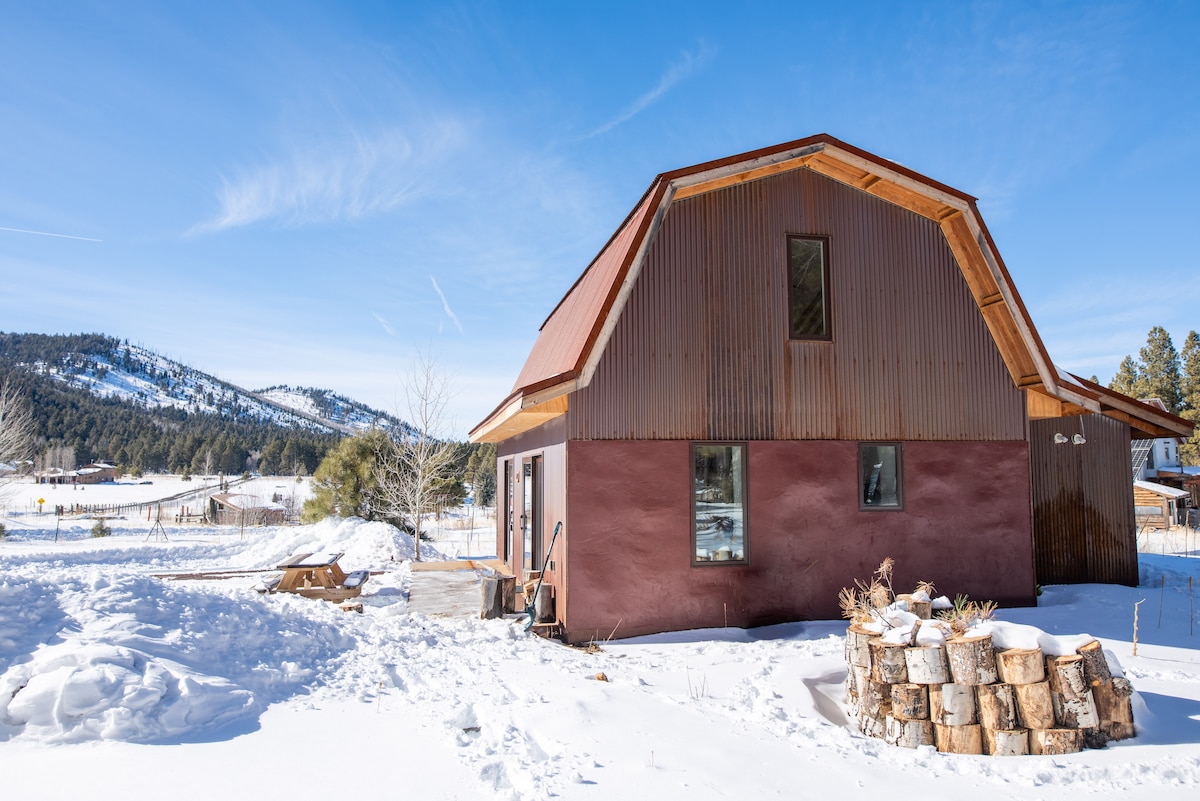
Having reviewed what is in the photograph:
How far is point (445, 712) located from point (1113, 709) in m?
4.57

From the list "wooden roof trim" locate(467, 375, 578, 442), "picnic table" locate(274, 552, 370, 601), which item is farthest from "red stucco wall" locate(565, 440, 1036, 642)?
"picnic table" locate(274, 552, 370, 601)

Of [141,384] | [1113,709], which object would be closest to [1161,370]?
[1113,709]

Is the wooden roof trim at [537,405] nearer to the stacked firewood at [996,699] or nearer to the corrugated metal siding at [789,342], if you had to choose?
the corrugated metal siding at [789,342]

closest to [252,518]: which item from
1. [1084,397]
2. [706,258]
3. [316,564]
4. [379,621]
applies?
[316,564]

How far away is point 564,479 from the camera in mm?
8359

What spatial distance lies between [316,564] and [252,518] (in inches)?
1071

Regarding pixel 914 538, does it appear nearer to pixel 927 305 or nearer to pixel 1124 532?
pixel 927 305

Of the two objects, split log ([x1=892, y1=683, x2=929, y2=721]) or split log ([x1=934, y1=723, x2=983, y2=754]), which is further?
split log ([x1=892, y1=683, x2=929, y2=721])

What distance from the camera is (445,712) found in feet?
17.1

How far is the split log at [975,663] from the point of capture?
15.9ft

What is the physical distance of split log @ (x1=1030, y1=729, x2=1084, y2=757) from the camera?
4.65 meters

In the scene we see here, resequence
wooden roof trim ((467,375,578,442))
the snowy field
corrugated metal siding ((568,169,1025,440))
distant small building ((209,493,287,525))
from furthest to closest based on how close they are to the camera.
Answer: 1. distant small building ((209,493,287,525))
2. corrugated metal siding ((568,169,1025,440))
3. wooden roof trim ((467,375,578,442))
4. the snowy field

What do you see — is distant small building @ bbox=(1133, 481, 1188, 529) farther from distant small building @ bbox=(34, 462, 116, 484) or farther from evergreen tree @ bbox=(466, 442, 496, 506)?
distant small building @ bbox=(34, 462, 116, 484)

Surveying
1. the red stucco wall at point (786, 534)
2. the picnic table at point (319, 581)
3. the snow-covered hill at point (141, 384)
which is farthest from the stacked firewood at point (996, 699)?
the snow-covered hill at point (141, 384)
